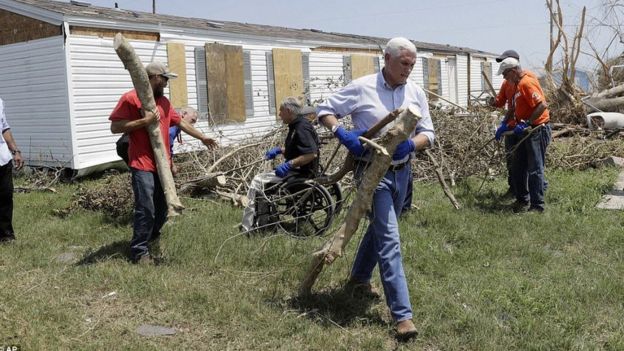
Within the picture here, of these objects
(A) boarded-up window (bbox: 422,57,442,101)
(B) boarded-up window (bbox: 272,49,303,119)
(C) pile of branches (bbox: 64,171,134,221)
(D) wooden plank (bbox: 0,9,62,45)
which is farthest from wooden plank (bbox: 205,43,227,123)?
(A) boarded-up window (bbox: 422,57,442,101)

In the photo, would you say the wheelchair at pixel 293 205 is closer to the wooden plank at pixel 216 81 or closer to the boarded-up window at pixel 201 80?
the wooden plank at pixel 216 81

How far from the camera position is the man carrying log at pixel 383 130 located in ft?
11.8

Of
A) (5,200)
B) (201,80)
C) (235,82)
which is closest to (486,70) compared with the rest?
(235,82)

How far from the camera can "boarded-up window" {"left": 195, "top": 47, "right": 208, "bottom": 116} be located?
12.4 m

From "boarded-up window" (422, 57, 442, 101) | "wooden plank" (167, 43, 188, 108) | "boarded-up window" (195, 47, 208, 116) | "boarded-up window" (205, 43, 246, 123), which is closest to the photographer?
"wooden plank" (167, 43, 188, 108)

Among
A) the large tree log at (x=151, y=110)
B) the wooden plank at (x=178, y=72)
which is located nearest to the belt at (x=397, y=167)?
the large tree log at (x=151, y=110)

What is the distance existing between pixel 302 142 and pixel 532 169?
2.86 meters

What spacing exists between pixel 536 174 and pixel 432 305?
133 inches

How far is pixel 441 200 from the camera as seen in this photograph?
7680mm

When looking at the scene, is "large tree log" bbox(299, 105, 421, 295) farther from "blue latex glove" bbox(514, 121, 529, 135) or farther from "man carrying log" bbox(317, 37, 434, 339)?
"blue latex glove" bbox(514, 121, 529, 135)

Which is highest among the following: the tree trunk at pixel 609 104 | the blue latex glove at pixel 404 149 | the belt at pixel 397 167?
the tree trunk at pixel 609 104

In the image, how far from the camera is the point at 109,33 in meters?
10.7

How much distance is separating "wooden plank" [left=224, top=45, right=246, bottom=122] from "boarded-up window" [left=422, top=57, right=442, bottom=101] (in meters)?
9.17

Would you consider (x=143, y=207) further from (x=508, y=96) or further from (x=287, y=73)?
(x=287, y=73)
